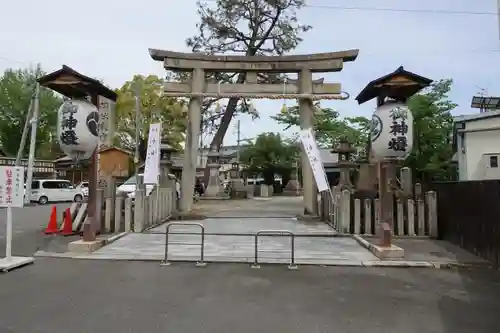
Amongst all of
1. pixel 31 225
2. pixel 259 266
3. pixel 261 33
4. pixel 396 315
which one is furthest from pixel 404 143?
pixel 261 33

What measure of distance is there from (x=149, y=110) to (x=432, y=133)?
1075 inches

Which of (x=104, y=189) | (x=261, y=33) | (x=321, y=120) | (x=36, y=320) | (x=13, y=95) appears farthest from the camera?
(x=321, y=120)

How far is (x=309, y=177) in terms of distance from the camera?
55.9ft

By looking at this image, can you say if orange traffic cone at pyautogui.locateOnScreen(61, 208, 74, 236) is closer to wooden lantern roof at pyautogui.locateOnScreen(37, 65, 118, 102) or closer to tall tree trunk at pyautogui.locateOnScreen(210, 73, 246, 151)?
wooden lantern roof at pyautogui.locateOnScreen(37, 65, 118, 102)

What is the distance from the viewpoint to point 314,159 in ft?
52.1

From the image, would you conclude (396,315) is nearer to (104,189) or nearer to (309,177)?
(104,189)

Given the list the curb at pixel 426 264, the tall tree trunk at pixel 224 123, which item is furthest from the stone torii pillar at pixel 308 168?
the tall tree trunk at pixel 224 123

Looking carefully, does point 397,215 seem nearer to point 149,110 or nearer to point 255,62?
point 255,62

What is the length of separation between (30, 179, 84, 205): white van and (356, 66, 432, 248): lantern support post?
26908 mm

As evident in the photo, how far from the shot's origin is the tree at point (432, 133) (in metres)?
24.6

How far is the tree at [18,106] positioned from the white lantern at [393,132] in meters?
35.7

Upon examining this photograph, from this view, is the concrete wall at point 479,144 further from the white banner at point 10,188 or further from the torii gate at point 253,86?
the white banner at point 10,188

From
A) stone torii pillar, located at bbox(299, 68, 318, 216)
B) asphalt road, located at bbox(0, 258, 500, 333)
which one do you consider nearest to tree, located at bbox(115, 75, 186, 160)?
stone torii pillar, located at bbox(299, 68, 318, 216)

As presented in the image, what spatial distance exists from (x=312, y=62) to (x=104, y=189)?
8997 millimetres
